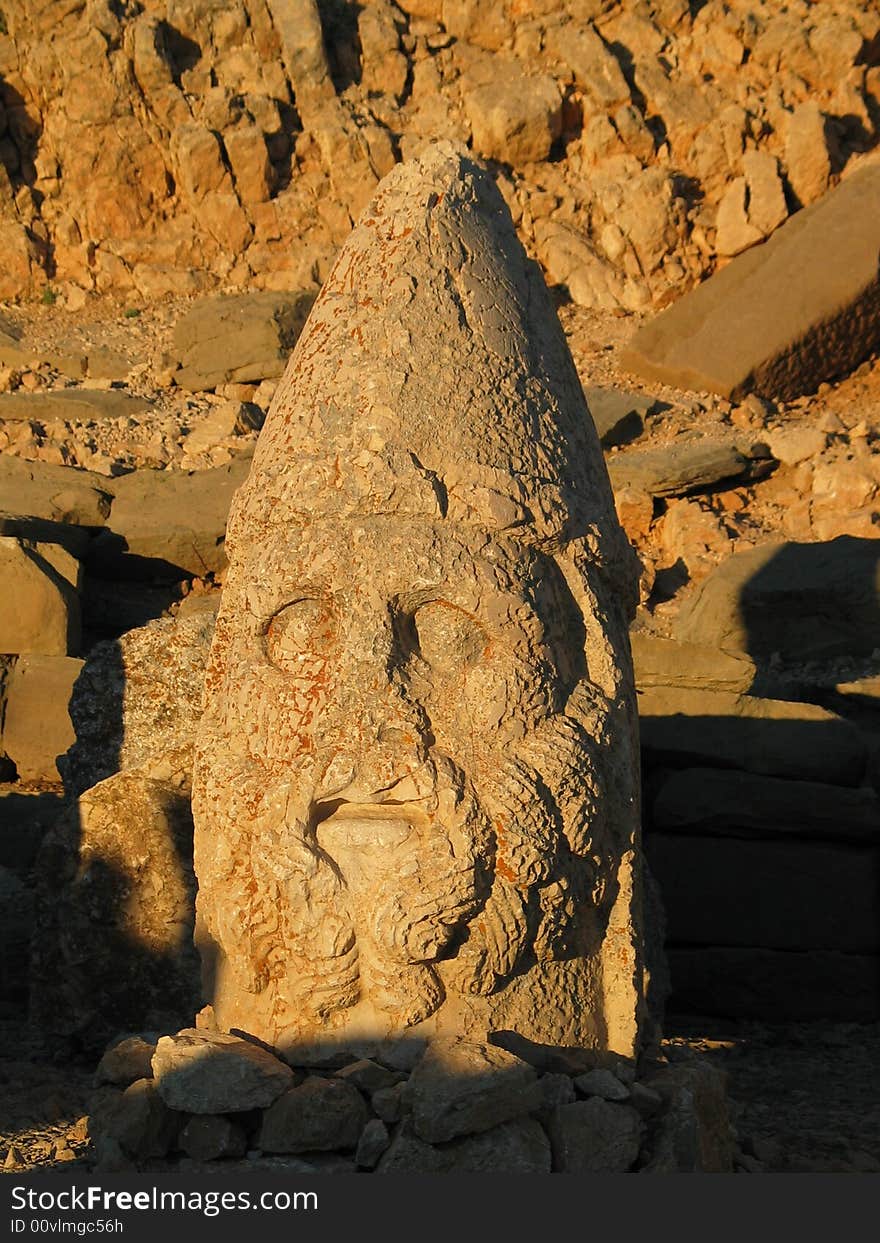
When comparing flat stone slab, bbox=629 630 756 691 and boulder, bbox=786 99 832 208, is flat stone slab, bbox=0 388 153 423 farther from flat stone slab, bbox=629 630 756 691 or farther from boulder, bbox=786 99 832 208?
boulder, bbox=786 99 832 208

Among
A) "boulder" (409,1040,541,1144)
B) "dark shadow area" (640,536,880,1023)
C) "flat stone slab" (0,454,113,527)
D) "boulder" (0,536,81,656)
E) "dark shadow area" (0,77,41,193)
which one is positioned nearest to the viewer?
"boulder" (409,1040,541,1144)

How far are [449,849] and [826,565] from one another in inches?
236

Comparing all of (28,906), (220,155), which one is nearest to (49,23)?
(220,155)

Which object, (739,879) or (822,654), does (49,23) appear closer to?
(822,654)

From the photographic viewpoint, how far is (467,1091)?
10.5 ft

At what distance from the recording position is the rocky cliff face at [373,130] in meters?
14.5

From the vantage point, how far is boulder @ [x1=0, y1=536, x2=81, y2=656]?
9.20 metres

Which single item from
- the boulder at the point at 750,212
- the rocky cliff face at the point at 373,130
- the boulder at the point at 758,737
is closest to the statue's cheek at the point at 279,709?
the boulder at the point at 758,737

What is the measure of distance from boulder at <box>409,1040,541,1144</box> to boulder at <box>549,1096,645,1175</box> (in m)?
0.08

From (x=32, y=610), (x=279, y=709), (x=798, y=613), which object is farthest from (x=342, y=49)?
(x=279, y=709)

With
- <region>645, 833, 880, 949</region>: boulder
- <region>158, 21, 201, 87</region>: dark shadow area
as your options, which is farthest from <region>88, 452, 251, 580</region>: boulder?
<region>158, 21, 201, 87</region>: dark shadow area

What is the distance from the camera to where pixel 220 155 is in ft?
48.5

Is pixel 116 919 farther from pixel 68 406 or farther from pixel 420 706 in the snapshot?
pixel 68 406

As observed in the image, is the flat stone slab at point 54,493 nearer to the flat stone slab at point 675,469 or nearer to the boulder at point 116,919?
the flat stone slab at point 675,469
